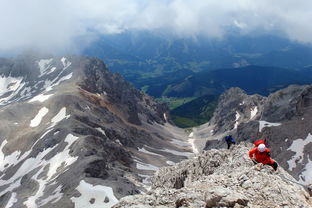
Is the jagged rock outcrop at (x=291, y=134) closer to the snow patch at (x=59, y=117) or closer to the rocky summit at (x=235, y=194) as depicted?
the snow patch at (x=59, y=117)

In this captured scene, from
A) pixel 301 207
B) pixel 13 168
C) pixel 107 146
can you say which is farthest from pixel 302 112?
pixel 301 207

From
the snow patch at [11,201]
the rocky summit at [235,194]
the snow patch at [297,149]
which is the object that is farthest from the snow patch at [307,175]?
the rocky summit at [235,194]

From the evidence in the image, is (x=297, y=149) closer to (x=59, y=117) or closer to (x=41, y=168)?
(x=41, y=168)

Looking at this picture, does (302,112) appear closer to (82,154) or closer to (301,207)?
(82,154)

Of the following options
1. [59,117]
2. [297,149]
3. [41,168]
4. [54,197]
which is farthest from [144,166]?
[54,197]

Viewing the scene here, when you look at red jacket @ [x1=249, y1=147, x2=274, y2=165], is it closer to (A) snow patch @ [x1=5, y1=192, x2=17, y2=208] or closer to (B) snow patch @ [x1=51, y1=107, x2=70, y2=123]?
(A) snow patch @ [x1=5, y1=192, x2=17, y2=208]

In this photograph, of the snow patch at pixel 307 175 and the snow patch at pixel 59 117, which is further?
the snow patch at pixel 59 117

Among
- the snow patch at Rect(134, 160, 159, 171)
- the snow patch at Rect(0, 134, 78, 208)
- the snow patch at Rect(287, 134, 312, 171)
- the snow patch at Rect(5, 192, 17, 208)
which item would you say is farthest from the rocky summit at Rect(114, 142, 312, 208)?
the snow patch at Rect(134, 160, 159, 171)

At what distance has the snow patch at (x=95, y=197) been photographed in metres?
93.6

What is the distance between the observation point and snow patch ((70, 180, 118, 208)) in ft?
307

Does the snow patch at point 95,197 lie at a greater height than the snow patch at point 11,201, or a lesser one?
greater

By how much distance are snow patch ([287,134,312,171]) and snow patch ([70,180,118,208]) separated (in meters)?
65.6

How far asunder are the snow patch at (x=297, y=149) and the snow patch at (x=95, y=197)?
65554 millimetres

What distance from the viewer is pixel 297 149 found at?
140125mm
